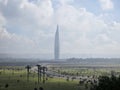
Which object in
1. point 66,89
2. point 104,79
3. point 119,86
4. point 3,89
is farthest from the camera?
point 66,89

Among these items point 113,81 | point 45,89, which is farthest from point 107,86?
point 45,89

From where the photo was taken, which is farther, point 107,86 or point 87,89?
point 87,89

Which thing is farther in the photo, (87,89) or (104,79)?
(87,89)

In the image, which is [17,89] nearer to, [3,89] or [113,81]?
[3,89]

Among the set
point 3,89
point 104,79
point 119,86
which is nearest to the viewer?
point 119,86

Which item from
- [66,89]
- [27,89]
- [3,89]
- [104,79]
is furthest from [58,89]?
[104,79]

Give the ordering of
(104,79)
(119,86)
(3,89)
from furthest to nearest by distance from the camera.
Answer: (3,89)
(104,79)
(119,86)

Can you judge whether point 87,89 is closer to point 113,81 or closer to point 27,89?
point 27,89

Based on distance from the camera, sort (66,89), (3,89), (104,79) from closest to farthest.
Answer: (104,79), (3,89), (66,89)

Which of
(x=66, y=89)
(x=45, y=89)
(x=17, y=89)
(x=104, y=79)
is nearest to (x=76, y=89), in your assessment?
(x=66, y=89)
